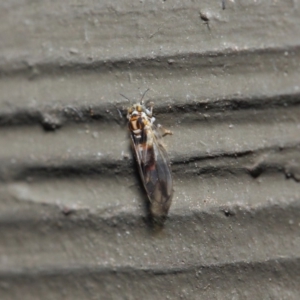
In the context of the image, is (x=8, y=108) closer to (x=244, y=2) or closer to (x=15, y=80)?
A: (x=15, y=80)

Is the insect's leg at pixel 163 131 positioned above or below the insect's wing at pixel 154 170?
above

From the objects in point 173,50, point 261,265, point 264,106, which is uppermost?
point 173,50

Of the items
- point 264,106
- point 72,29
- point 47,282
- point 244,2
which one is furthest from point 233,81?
point 47,282

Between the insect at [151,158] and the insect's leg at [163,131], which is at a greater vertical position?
the insect's leg at [163,131]

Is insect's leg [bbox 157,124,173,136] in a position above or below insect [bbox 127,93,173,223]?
above
